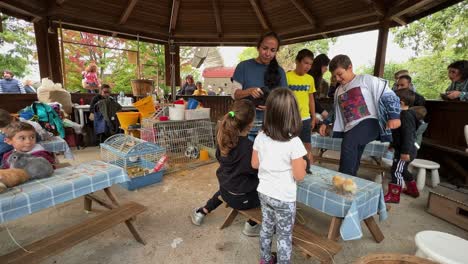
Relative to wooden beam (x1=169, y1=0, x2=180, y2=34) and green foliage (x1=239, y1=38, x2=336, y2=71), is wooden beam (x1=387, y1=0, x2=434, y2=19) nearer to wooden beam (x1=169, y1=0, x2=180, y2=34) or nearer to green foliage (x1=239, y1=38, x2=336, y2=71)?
wooden beam (x1=169, y1=0, x2=180, y2=34)

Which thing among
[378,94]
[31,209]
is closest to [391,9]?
[378,94]

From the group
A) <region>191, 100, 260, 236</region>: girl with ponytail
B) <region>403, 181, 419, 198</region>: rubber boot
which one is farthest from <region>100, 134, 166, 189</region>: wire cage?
<region>403, 181, 419, 198</region>: rubber boot

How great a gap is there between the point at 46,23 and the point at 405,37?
8916mm

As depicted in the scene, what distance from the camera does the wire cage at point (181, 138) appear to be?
3683mm

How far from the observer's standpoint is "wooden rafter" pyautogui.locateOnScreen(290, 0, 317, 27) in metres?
5.05

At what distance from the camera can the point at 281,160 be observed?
135cm

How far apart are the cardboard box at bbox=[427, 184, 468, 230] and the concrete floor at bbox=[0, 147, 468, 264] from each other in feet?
0.20

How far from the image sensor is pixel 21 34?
7.68 metres

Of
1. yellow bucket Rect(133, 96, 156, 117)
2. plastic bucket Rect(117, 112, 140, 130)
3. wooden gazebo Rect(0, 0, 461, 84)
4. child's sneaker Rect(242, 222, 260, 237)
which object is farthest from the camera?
wooden gazebo Rect(0, 0, 461, 84)

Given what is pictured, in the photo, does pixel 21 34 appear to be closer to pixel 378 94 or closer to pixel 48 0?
pixel 48 0

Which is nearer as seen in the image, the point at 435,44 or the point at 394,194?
the point at 394,194

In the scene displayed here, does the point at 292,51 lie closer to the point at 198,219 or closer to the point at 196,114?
the point at 196,114

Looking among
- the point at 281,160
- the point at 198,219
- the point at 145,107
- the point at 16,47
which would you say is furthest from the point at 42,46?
the point at 281,160

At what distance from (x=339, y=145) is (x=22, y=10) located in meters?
5.94
